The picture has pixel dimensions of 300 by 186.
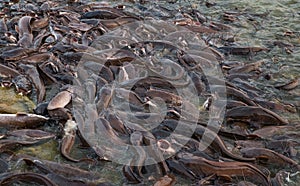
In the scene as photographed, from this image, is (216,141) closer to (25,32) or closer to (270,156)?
(270,156)

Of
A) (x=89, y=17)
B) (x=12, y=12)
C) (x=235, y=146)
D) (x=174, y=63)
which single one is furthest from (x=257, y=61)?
(x=12, y=12)

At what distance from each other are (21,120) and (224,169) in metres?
2.60

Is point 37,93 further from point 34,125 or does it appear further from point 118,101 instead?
point 118,101

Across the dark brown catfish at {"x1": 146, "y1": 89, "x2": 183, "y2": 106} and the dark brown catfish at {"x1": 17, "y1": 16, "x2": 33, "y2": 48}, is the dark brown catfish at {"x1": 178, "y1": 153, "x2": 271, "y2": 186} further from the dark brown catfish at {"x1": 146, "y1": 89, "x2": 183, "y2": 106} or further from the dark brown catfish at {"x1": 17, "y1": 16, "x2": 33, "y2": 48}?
the dark brown catfish at {"x1": 17, "y1": 16, "x2": 33, "y2": 48}

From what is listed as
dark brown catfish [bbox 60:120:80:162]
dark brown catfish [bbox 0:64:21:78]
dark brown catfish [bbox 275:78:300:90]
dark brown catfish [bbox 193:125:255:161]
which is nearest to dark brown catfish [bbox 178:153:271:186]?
dark brown catfish [bbox 193:125:255:161]

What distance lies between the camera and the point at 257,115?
5715 millimetres

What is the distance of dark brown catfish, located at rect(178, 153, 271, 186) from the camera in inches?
182

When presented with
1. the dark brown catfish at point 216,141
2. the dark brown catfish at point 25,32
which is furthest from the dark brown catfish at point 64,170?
the dark brown catfish at point 25,32

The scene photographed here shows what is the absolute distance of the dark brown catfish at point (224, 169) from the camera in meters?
4.61

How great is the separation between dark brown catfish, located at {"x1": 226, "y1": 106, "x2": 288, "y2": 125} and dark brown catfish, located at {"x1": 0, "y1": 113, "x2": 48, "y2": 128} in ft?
8.31

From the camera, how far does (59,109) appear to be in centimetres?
551

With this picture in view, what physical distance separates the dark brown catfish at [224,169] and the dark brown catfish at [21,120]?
78.9 inches

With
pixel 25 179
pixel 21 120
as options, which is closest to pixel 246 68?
pixel 21 120

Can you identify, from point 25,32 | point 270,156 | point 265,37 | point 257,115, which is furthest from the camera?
point 265,37
